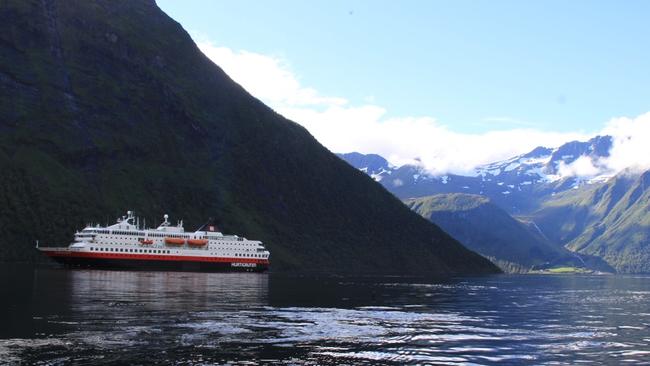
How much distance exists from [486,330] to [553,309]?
131ft

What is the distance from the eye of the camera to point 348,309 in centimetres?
10275

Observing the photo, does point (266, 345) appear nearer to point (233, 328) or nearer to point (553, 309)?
point (233, 328)

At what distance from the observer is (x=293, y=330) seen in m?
75.2

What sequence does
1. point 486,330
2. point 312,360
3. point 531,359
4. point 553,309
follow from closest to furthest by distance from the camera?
point 312,360 → point 531,359 → point 486,330 → point 553,309

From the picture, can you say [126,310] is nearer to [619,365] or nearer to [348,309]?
[348,309]

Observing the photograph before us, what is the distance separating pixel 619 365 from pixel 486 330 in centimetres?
2199

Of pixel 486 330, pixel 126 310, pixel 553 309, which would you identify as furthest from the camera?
pixel 553 309

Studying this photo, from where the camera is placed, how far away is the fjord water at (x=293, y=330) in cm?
5934

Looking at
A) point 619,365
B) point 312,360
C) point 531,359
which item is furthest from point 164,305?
point 619,365

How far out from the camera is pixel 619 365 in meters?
60.3

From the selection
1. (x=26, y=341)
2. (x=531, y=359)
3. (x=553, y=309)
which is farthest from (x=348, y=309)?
(x=26, y=341)

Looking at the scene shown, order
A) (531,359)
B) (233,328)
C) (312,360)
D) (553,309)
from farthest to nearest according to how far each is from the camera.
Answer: (553,309) < (233,328) < (531,359) < (312,360)

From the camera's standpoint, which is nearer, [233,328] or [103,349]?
[103,349]

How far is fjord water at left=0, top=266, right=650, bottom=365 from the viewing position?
195 ft
